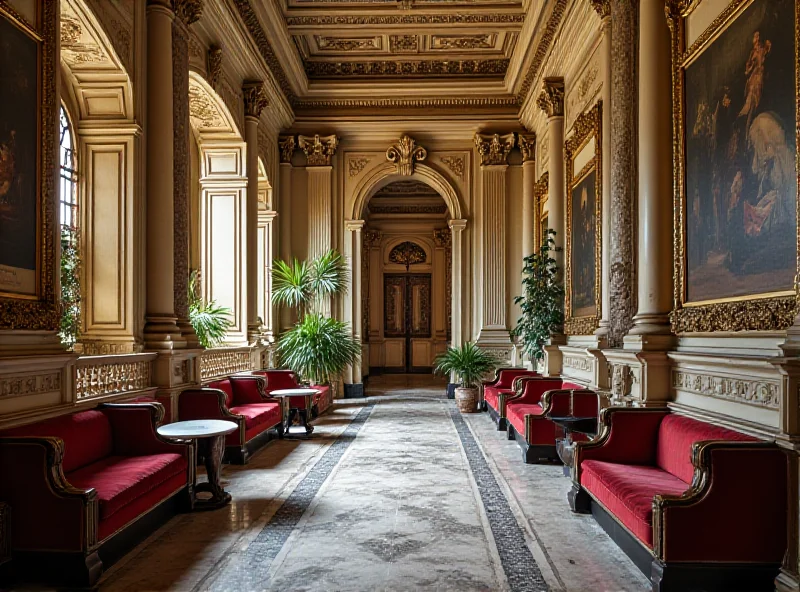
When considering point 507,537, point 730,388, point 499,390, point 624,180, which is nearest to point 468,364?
point 499,390

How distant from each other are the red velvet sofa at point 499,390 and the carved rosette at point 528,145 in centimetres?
430

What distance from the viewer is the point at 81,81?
594 centimetres

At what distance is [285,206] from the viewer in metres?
12.7

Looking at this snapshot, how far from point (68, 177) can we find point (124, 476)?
13.3 ft

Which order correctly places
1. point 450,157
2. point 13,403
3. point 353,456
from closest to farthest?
1. point 13,403
2. point 353,456
3. point 450,157

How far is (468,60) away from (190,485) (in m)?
9.40

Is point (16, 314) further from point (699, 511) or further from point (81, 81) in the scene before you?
point (699, 511)

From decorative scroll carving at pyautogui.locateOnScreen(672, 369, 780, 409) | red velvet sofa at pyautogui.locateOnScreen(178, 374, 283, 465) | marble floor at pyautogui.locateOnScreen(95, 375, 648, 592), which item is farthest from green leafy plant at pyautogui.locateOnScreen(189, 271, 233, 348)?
decorative scroll carving at pyautogui.locateOnScreen(672, 369, 780, 409)

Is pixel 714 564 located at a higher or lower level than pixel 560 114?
lower

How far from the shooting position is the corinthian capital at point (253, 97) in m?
9.91

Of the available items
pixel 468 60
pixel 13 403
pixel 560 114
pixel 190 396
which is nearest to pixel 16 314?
pixel 13 403

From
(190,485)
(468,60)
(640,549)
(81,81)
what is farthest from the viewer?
(468,60)

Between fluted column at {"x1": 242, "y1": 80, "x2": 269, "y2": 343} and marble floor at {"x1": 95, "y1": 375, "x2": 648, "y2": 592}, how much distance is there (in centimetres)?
327

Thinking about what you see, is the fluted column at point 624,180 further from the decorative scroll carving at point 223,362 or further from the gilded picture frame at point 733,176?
the decorative scroll carving at point 223,362
